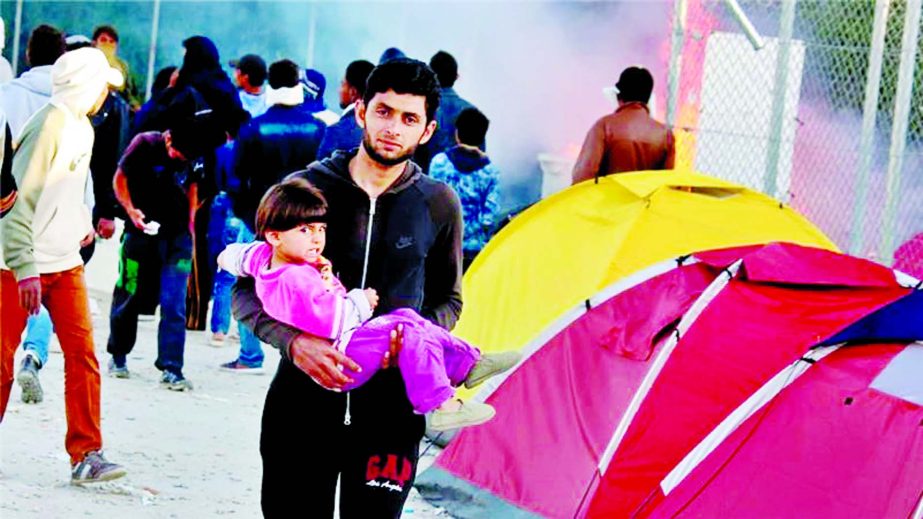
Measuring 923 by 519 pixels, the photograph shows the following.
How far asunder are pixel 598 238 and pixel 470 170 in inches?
59.3

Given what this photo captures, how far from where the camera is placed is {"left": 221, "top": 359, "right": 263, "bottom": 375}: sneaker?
32.3ft

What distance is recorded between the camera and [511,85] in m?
19.0

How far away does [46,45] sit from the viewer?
8094mm

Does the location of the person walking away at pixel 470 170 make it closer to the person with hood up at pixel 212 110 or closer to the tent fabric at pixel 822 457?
the person with hood up at pixel 212 110

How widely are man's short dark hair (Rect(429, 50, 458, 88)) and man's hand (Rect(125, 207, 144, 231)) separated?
2.04m

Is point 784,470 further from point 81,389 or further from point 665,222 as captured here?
point 81,389

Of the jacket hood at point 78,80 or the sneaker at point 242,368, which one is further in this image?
the sneaker at point 242,368

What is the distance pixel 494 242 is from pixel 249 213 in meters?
1.90

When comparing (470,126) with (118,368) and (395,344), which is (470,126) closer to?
(118,368)

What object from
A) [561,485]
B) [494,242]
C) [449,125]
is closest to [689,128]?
[449,125]

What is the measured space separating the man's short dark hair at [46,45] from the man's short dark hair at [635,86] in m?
2.84

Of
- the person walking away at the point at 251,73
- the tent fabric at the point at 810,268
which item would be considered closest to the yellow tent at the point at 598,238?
the tent fabric at the point at 810,268

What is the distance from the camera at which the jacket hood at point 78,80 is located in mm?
6508

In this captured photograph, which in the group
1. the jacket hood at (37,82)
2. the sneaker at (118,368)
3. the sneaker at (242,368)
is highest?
the jacket hood at (37,82)
